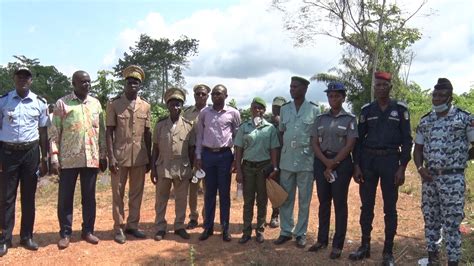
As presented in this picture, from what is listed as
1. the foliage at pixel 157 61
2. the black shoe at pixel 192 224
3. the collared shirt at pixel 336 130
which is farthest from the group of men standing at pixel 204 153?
the foliage at pixel 157 61

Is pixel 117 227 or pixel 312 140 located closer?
pixel 312 140

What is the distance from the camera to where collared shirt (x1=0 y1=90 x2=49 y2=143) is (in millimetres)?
4801

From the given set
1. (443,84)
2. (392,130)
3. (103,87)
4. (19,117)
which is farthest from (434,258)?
(103,87)

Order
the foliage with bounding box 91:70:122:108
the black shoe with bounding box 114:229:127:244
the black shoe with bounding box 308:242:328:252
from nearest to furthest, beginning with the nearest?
the black shoe with bounding box 308:242:328:252, the black shoe with bounding box 114:229:127:244, the foliage with bounding box 91:70:122:108

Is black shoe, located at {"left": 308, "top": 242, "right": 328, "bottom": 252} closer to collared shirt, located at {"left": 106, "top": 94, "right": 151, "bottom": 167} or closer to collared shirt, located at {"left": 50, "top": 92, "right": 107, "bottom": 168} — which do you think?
collared shirt, located at {"left": 106, "top": 94, "right": 151, "bottom": 167}

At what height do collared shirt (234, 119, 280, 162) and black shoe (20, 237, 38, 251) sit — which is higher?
collared shirt (234, 119, 280, 162)

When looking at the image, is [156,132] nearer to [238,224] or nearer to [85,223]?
[85,223]

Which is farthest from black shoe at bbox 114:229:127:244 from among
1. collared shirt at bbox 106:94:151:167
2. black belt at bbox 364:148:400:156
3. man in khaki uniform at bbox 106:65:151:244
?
black belt at bbox 364:148:400:156

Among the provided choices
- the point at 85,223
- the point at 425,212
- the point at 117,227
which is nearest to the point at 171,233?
the point at 117,227

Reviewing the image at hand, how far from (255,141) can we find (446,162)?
2.04 m

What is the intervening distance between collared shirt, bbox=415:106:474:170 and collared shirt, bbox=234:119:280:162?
1740 mm

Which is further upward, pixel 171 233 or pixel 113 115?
pixel 113 115

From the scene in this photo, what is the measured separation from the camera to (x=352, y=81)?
24.6 meters

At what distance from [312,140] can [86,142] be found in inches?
101
